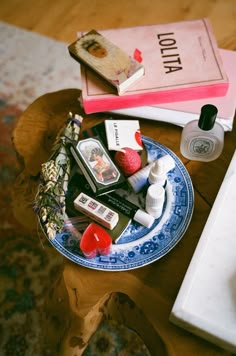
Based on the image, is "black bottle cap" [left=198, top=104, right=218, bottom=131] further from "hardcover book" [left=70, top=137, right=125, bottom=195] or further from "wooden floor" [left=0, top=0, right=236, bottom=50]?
"wooden floor" [left=0, top=0, right=236, bottom=50]

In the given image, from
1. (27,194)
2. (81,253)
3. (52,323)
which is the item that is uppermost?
(81,253)

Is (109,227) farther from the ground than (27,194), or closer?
farther from the ground

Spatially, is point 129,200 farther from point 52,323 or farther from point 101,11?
point 101,11

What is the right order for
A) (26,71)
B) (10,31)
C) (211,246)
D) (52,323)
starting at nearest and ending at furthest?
(211,246)
(52,323)
(26,71)
(10,31)

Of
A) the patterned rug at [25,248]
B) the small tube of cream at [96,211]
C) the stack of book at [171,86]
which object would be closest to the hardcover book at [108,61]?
the stack of book at [171,86]

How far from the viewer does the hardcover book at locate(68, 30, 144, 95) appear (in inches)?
30.0

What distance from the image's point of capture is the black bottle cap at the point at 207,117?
66 cm

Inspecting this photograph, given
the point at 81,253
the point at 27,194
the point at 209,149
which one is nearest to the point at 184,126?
the point at 209,149

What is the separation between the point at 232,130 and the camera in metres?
0.79

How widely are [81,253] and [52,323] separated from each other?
0.38m

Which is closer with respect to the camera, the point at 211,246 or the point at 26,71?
the point at 211,246

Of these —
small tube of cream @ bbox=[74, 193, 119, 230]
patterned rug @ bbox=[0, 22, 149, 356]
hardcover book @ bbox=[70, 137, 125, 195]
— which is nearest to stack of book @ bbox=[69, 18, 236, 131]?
hardcover book @ bbox=[70, 137, 125, 195]

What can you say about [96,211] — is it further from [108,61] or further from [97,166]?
[108,61]

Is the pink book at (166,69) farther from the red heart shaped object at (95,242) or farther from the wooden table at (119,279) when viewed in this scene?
the red heart shaped object at (95,242)
